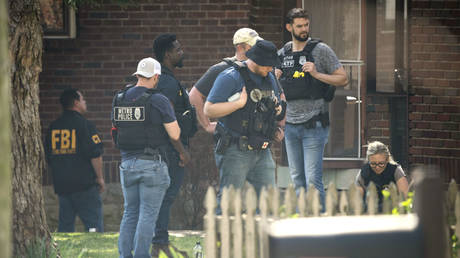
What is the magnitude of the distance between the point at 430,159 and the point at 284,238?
8.05 metres

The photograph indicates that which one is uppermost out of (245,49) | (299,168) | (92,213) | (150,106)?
(245,49)

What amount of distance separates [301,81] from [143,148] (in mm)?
1710

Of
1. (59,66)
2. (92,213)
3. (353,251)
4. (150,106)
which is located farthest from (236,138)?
(59,66)

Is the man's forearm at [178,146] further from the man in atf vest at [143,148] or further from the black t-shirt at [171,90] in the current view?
the black t-shirt at [171,90]

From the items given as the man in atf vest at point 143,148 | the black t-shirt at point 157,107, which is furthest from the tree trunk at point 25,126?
the black t-shirt at point 157,107

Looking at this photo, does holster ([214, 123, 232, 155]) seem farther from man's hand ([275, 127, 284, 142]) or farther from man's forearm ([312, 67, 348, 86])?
man's forearm ([312, 67, 348, 86])

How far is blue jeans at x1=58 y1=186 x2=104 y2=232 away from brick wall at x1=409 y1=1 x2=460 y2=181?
13.2 feet

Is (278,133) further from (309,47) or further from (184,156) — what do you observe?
(309,47)

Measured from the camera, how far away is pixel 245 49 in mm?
7590

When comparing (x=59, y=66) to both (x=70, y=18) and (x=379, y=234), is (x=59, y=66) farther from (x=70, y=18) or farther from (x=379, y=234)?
(x=379, y=234)

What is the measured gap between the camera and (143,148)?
Answer: 7082 millimetres

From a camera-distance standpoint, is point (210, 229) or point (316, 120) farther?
point (316, 120)

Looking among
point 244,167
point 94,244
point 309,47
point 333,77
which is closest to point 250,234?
point 244,167

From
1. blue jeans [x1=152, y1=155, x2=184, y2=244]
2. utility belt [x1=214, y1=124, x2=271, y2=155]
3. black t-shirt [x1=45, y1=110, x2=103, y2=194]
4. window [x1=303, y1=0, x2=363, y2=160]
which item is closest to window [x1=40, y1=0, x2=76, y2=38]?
black t-shirt [x1=45, y1=110, x2=103, y2=194]
